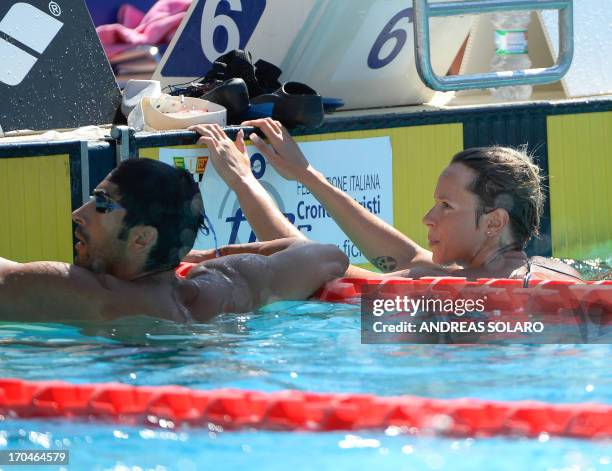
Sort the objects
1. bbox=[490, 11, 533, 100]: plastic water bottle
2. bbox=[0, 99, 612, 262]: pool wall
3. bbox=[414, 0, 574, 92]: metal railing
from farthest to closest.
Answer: bbox=[490, 11, 533, 100]: plastic water bottle < bbox=[414, 0, 574, 92]: metal railing < bbox=[0, 99, 612, 262]: pool wall

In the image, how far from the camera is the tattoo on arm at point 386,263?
15.9 feet

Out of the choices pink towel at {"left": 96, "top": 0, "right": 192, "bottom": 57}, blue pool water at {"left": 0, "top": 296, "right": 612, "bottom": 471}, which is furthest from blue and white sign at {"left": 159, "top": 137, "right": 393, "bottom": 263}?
pink towel at {"left": 96, "top": 0, "right": 192, "bottom": 57}

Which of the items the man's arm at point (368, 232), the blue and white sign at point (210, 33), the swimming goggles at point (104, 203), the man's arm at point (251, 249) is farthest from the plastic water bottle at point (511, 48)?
the swimming goggles at point (104, 203)

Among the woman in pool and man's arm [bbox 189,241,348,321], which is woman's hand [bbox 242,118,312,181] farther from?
man's arm [bbox 189,241,348,321]

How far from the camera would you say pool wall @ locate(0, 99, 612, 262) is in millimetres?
5051

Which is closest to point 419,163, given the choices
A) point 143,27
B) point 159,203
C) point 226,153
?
point 226,153

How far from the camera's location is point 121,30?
10547 millimetres

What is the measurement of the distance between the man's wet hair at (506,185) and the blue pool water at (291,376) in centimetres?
65

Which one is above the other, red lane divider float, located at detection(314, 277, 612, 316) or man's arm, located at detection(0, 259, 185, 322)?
man's arm, located at detection(0, 259, 185, 322)

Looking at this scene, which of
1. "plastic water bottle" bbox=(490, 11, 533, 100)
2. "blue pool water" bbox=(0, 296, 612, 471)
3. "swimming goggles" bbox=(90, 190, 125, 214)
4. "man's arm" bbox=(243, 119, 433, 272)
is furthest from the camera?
"plastic water bottle" bbox=(490, 11, 533, 100)

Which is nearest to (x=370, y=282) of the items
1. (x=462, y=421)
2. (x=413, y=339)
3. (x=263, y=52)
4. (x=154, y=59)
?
(x=413, y=339)

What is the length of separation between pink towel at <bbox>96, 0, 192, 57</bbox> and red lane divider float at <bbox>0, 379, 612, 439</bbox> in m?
7.63

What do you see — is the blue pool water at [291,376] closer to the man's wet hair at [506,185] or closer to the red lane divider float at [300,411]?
the red lane divider float at [300,411]

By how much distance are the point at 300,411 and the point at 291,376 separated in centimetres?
51
